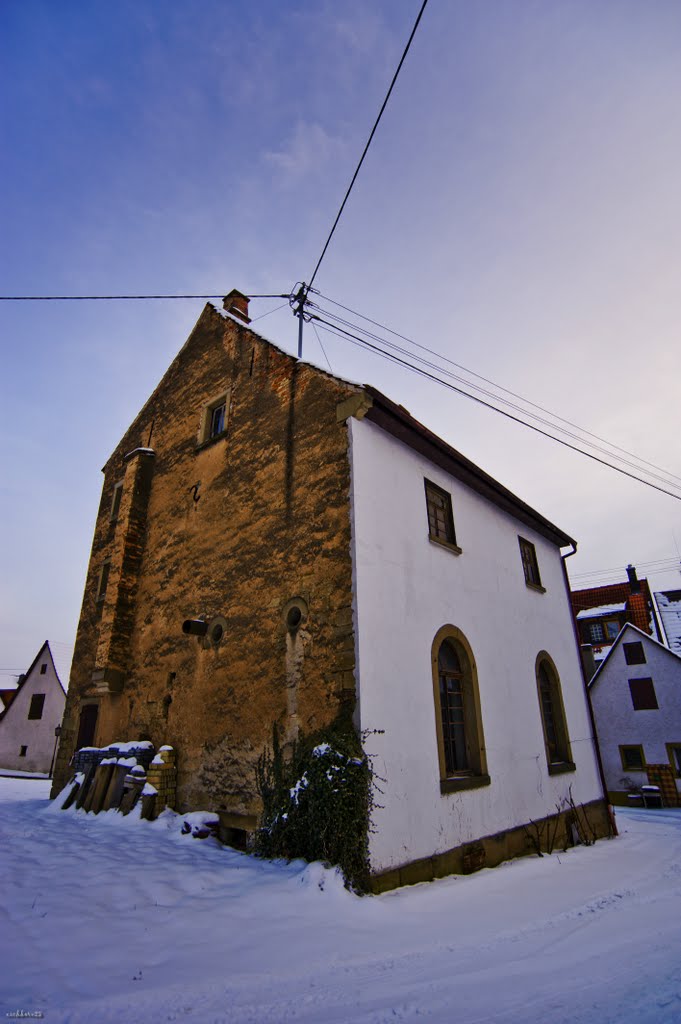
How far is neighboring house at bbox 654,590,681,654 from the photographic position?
2677 centimetres

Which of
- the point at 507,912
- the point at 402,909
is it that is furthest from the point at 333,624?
the point at 507,912

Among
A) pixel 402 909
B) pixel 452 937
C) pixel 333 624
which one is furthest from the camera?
pixel 333 624

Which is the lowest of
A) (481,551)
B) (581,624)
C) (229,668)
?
(229,668)

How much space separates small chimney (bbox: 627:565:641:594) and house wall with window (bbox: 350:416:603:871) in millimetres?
18600

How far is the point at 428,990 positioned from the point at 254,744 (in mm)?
4332

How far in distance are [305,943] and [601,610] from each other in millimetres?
27932

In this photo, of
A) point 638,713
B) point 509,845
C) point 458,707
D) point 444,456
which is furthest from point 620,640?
point 444,456

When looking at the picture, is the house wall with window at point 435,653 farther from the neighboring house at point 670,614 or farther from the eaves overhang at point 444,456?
the neighboring house at point 670,614

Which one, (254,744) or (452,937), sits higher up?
(254,744)

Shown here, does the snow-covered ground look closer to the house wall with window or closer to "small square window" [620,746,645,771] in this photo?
the house wall with window

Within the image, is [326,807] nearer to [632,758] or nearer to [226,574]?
[226,574]

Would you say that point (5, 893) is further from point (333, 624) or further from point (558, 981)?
point (558, 981)

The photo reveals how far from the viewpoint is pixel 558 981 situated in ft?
12.1

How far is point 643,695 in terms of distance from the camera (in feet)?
74.3
